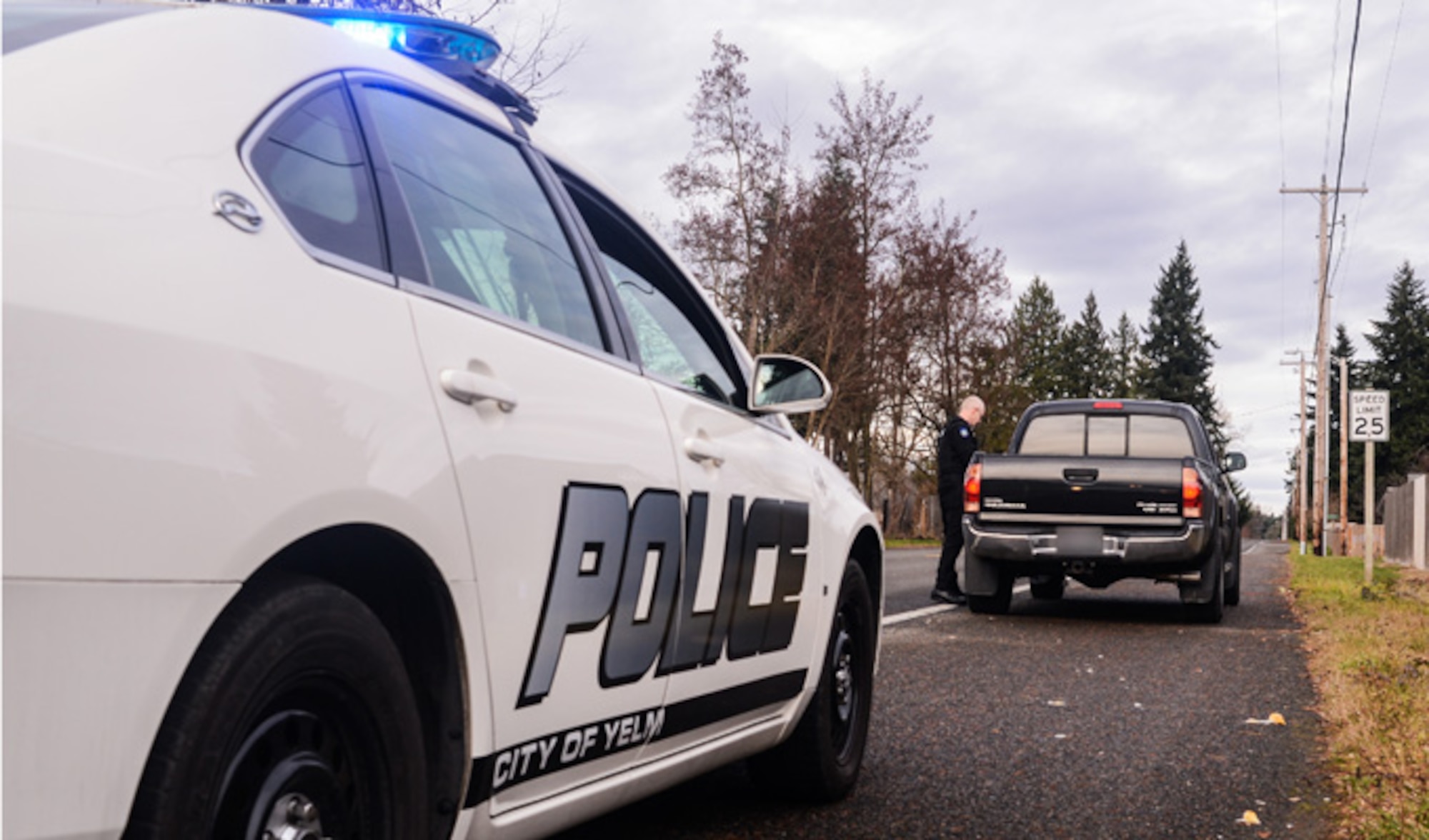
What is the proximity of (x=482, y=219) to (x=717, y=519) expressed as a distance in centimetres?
101

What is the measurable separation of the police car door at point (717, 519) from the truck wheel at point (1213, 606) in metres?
8.00

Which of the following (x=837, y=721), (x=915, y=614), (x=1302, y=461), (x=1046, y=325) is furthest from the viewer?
(x=1046, y=325)

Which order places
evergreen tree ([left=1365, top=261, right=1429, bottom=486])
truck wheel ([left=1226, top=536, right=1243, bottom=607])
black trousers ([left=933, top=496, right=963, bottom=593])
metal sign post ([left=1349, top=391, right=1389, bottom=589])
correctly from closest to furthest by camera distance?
black trousers ([left=933, top=496, right=963, bottom=593]), truck wheel ([left=1226, top=536, right=1243, bottom=607]), metal sign post ([left=1349, top=391, right=1389, bottom=589]), evergreen tree ([left=1365, top=261, right=1429, bottom=486])

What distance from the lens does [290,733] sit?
2184 millimetres

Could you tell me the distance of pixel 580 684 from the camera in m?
3.02

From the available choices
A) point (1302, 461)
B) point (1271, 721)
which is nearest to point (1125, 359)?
point (1302, 461)

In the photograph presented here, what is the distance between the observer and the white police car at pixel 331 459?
5.78ft

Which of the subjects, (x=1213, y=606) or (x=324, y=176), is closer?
(x=324, y=176)

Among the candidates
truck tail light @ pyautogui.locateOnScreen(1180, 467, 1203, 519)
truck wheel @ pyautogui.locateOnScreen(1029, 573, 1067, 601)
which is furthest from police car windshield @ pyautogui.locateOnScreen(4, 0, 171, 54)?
truck wheel @ pyautogui.locateOnScreen(1029, 573, 1067, 601)

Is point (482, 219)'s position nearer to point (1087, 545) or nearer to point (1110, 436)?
point (1087, 545)

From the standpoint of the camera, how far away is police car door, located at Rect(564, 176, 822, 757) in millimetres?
3619

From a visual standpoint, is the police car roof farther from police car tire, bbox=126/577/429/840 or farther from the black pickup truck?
the black pickup truck

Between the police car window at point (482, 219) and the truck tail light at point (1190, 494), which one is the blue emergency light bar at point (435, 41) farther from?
the truck tail light at point (1190, 494)

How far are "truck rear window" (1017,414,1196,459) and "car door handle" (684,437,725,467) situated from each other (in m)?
9.31
